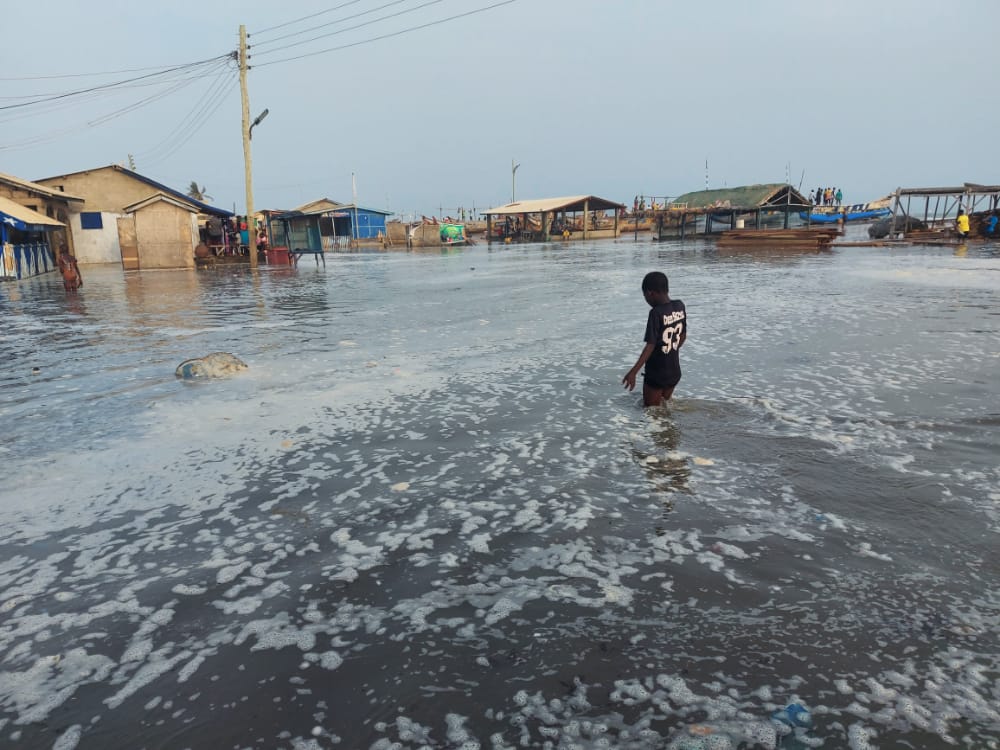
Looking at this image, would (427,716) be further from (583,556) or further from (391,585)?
(583,556)

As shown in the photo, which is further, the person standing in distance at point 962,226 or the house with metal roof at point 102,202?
the person standing in distance at point 962,226

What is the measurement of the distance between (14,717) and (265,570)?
114cm

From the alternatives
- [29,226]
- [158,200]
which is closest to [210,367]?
[29,226]

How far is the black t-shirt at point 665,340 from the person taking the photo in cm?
565

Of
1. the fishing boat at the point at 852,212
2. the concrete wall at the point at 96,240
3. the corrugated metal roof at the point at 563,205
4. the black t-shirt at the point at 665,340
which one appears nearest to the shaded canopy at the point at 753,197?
the corrugated metal roof at the point at 563,205

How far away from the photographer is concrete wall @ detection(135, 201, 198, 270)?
29.0m

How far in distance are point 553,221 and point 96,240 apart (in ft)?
137

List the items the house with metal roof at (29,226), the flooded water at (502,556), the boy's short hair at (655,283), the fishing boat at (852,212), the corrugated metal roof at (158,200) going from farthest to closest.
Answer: the fishing boat at (852,212) < the corrugated metal roof at (158,200) < the house with metal roof at (29,226) < the boy's short hair at (655,283) < the flooded water at (502,556)

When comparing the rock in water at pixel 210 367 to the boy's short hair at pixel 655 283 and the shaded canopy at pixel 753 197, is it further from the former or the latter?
the shaded canopy at pixel 753 197

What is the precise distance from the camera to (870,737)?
6.95 feet

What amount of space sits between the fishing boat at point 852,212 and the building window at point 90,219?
63446 mm

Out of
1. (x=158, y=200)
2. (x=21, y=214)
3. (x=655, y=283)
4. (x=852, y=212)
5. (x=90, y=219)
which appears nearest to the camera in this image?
(x=655, y=283)

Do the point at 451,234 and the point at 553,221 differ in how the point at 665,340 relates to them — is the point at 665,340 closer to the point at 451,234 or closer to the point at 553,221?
the point at 451,234

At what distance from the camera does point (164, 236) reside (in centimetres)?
2931
